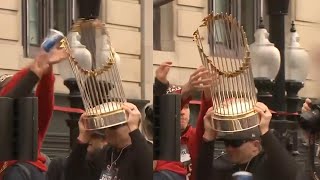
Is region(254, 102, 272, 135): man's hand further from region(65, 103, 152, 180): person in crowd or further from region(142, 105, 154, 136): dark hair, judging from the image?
region(142, 105, 154, 136): dark hair

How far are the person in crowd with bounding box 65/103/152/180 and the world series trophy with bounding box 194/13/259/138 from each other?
657 millimetres

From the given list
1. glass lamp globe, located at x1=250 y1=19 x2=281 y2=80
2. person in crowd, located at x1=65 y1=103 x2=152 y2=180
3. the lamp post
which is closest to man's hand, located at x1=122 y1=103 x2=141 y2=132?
person in crowd, located at x1=65 y1=103 x2=152 y2=180

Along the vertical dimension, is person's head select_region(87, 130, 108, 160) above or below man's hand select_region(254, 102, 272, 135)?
below

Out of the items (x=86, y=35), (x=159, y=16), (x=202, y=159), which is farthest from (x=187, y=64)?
(x=202, y=159)

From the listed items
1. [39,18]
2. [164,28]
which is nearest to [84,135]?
→ [39,18]

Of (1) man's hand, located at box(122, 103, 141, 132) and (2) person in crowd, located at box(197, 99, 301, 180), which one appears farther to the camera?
(1) man's hand, located at box(122, 103, 141, 132)

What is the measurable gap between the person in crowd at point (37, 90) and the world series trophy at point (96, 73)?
22 centimetres

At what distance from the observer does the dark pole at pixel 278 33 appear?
12.2 metres

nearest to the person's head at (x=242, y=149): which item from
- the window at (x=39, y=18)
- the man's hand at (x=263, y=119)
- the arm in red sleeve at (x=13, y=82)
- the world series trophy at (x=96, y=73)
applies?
the man's hand at (x=263, y=119)

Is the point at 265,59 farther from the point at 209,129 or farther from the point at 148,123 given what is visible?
the point at 209,129

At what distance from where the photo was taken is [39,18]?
21578mm

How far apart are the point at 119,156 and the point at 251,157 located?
1111mm

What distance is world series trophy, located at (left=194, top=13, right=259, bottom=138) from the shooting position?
8812 mm

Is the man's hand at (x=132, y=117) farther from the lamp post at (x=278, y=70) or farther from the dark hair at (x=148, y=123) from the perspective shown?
the lamp post at (x=278, y=70)
